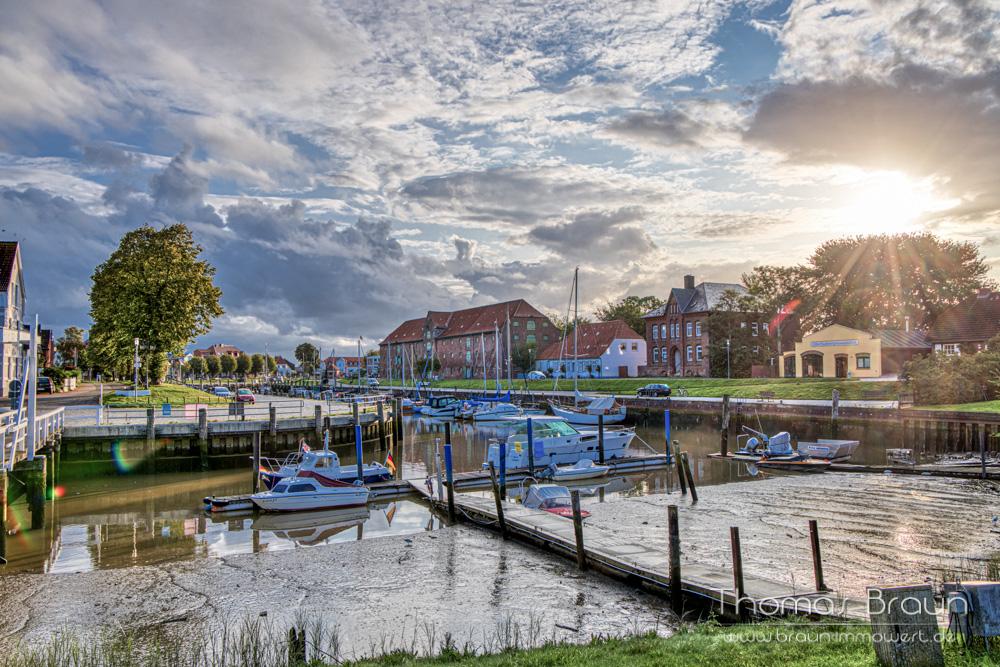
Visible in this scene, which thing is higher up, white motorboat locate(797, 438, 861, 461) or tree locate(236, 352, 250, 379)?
tree locate(236, 352, 250, 379)

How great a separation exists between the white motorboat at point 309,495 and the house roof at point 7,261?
42.4 m

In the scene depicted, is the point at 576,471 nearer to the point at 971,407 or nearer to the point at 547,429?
the point at 547,429

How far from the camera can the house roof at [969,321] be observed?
6119cm

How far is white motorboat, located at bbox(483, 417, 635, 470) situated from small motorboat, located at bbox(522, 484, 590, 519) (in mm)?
8043

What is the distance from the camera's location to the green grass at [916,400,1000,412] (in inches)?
1524

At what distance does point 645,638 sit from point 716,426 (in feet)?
141

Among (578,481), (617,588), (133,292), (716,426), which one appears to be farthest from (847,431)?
(133,292)

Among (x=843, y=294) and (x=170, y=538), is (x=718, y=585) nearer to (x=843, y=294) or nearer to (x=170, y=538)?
(x=170, y=538)

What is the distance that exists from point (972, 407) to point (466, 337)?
289 ft

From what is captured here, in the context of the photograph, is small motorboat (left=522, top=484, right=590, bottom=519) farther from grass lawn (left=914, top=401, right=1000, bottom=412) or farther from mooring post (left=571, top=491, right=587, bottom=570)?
grass lawn (left=914, top=401, right=1000, bottom=412)

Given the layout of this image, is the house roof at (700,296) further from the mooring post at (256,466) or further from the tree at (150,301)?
the mooring post at (256,466)

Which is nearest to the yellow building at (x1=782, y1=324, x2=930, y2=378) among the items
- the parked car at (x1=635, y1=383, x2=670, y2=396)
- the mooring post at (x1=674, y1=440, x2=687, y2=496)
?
the parked car at (x1=635, y1=383, x2=670, y2=396)

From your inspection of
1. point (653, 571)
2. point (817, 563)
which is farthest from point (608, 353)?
point (817, 563)

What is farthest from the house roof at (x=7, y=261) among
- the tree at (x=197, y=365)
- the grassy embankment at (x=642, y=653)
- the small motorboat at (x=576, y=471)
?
the tree at (x=197, y=365)
